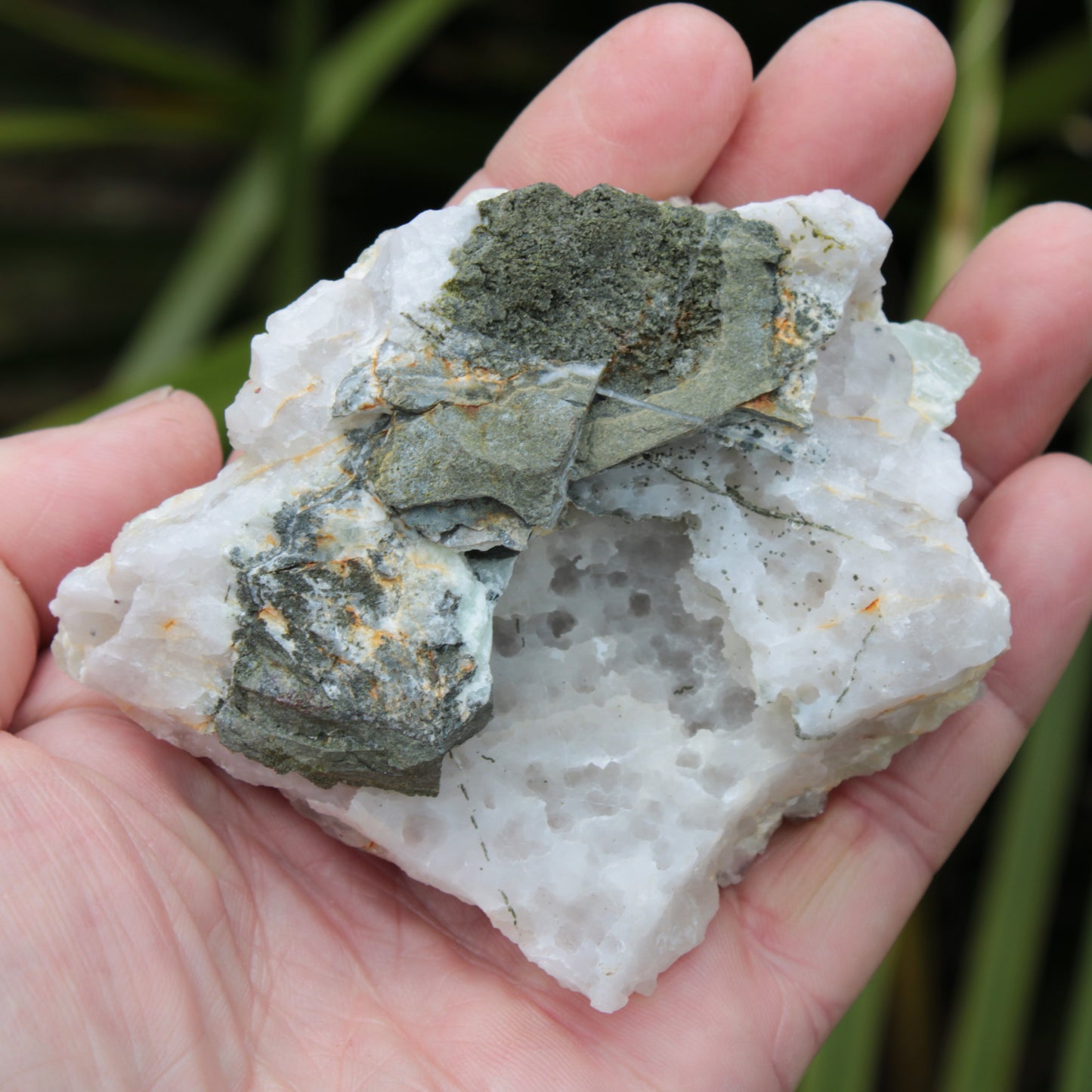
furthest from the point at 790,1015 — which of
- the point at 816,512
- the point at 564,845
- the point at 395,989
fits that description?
the point at 816,512

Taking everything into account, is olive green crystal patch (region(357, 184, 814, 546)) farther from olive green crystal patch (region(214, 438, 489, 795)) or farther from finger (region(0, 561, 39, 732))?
finger (region(0, 561, 39, 732))

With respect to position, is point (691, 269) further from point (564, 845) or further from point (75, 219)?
point (75, 219)

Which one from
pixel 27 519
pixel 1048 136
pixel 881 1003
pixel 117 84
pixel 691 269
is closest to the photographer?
pixel 691 269

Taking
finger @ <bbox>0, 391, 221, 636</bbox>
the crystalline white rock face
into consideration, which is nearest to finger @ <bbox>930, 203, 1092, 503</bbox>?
the crystalline white rock face

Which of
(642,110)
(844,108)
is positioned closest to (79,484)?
(642,110)

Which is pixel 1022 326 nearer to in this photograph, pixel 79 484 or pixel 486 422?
pixel 486 422

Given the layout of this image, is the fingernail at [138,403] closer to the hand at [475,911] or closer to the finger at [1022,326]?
the hand at [475,911]

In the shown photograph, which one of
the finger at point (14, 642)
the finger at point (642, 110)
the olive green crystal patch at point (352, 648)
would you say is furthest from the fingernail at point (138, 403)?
the finger at point (642, 110)
